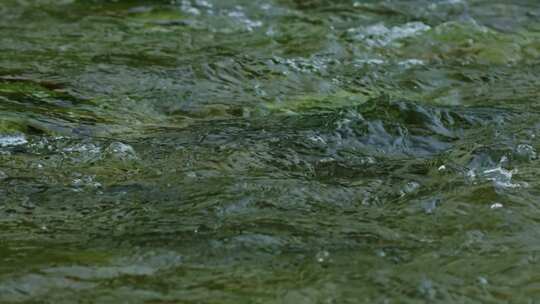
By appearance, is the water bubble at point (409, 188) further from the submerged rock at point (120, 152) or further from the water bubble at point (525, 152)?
the submerged rock at point (120, 152)

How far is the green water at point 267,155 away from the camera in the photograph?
329 centimetres

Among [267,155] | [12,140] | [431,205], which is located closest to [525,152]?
[431,205]

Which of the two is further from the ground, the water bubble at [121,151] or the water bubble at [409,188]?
the water bubble at [409,188]

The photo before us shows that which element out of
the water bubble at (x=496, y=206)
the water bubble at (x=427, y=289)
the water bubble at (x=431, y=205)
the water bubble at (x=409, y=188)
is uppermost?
the water bubble at (x=427, y=289)

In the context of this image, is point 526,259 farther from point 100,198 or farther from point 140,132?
point 140,132

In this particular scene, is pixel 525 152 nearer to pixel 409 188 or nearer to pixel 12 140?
pixel 409 188

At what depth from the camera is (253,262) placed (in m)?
3.39

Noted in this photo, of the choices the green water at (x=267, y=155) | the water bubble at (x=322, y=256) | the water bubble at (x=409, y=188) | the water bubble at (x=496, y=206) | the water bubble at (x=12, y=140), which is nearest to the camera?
the green water at (x=267, y=155)

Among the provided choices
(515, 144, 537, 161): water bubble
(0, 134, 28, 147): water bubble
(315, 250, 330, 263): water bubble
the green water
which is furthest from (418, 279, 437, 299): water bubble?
(0, 134, 28, 147): water bubble

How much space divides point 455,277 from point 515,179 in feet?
Answer: 3.76

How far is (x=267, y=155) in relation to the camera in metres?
4.61

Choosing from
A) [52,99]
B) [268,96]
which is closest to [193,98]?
[268,96]

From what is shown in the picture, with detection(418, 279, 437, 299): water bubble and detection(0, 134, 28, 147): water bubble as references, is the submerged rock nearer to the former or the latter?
detection(0, 134, 28, 147): water bubble

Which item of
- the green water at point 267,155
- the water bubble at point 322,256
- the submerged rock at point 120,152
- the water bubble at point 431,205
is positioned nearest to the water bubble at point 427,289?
the green water at point 267,155
